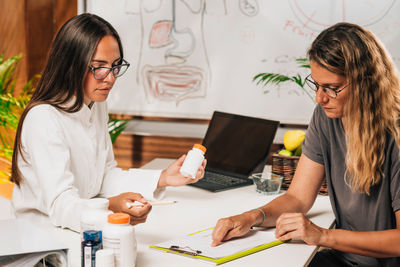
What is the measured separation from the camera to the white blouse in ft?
4.72

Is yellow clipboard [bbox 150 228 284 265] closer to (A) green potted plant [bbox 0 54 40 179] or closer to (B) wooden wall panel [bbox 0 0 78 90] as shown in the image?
(A) green potted plant [bbox 0 54 40 179]

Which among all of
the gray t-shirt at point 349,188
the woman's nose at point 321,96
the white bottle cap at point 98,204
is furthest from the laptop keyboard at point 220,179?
the white bottle cap at point 98,204

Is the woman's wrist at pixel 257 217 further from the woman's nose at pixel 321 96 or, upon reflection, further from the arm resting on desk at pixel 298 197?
the woman's nose at pixel 321 96

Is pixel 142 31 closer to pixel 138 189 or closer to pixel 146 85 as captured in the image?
pixel 146 85

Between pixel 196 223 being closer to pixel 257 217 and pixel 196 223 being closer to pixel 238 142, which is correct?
pixel 257 217

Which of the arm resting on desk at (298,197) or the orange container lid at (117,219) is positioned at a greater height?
the orange container lid at (117,219)

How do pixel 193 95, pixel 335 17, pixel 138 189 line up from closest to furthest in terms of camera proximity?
pixel 138 189, pixel 335 17, pixel 193 95

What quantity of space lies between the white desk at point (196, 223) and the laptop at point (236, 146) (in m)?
0.17

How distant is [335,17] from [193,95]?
36.3 inches

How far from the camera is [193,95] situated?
2.96m

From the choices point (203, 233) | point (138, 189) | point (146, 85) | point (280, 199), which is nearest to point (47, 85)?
point (138, 189)

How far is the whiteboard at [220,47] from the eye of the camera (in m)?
2.75

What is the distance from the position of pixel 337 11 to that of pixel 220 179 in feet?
4.02

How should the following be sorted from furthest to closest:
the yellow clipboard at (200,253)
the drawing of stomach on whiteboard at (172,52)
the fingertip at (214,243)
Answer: the drawing of stomach on whiteboard at (172,52) < the fingertip at (214,243) < the yellow clipboard at (200,253)
